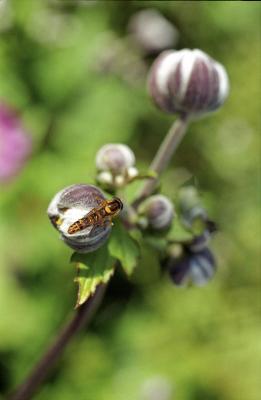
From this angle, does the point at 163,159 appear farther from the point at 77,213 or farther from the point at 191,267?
the point at 77,213

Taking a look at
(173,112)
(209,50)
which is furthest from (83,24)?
(173,112)

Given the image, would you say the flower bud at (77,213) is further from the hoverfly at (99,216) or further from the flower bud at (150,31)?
the flower bud at (150,31)

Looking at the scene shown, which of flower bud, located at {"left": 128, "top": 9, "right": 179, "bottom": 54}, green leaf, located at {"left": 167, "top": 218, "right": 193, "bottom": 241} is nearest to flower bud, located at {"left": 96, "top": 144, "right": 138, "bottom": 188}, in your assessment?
green leaf, located at {"left": 167, "top": 218, "right": 193, "bottom": 241}

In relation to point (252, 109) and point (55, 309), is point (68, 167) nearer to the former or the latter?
point (55, 309)

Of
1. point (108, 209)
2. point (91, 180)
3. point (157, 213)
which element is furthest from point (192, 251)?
point (91, 180)

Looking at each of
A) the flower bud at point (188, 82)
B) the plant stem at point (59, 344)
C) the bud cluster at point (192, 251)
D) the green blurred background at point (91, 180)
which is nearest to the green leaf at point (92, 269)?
the plant stem at point (59, 344)

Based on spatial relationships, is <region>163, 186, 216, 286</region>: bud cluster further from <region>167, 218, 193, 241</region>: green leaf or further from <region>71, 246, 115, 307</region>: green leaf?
<region>71, 246, 115, 307</region>: green leaf

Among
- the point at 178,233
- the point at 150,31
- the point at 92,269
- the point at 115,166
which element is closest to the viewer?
the point at 92,269
